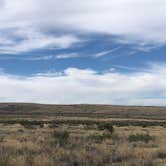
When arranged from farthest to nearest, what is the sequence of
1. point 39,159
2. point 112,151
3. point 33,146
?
point 33,146 < point 112,151 < point 39,159

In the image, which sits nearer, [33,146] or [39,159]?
[39,159]

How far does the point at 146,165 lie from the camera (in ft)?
44.3

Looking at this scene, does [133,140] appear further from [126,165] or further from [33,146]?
[126,165]

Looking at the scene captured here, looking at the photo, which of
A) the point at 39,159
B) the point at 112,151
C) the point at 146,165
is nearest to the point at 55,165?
the point at 39,159

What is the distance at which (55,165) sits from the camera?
13.6m

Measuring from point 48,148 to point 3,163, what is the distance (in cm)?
490

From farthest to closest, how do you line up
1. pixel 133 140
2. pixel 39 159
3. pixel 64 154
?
pixel 133 140
pixel 64 154
pixel 39 159

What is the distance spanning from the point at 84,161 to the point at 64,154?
5.25ft

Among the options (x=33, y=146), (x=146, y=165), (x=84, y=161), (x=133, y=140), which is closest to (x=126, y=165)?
(x=146, y=165)

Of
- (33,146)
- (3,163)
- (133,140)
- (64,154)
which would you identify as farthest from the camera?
(133,140)

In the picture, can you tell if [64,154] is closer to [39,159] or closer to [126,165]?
[39,159]

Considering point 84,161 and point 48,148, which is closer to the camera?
point 84,161

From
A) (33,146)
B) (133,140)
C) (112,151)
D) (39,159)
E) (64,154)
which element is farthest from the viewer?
(133,140)

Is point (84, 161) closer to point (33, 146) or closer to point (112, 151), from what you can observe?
point (112, 151)
